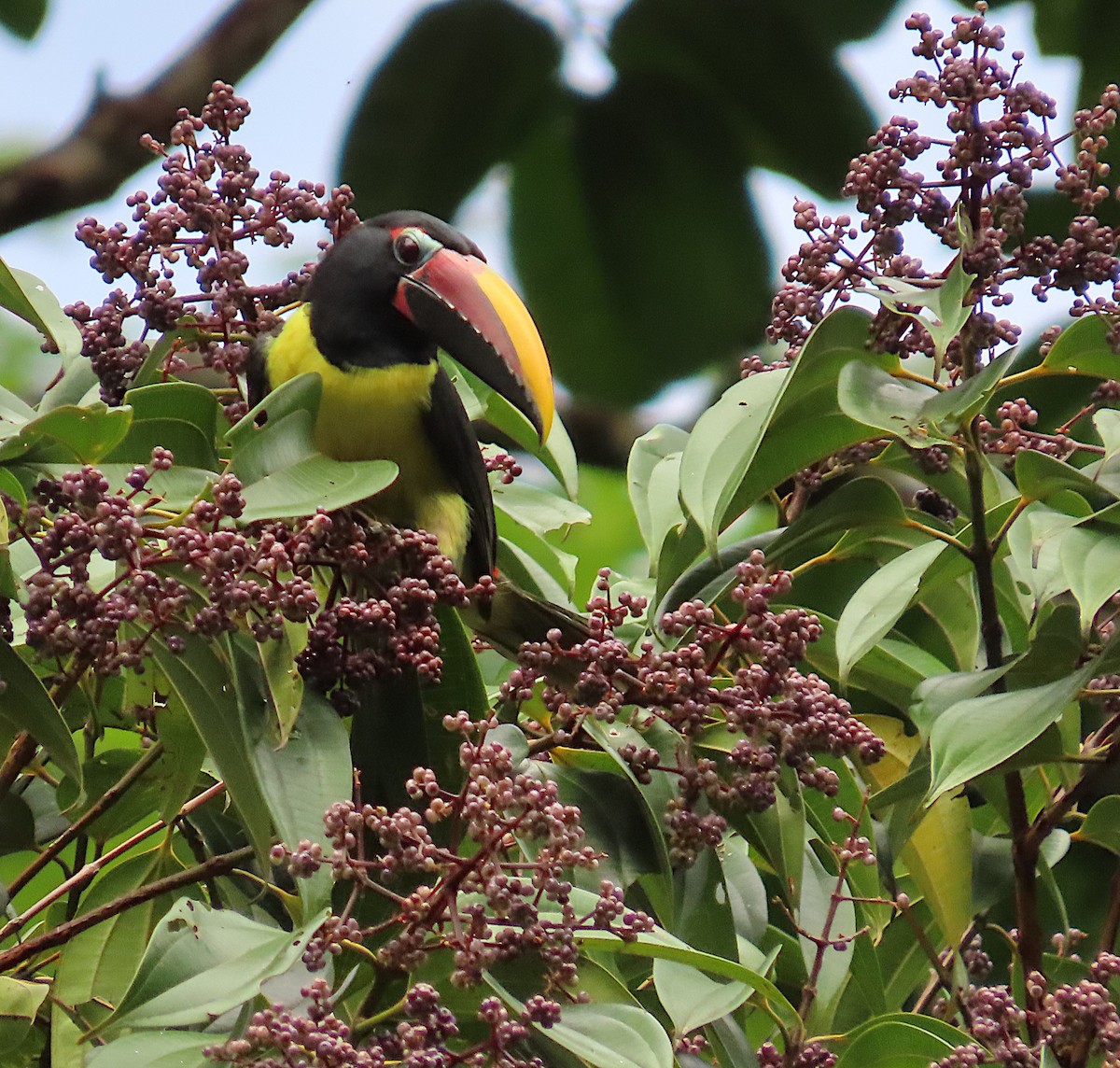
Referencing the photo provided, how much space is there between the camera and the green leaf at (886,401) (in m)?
1.04

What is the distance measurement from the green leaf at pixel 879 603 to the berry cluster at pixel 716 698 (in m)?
0.06

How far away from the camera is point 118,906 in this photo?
101 cm

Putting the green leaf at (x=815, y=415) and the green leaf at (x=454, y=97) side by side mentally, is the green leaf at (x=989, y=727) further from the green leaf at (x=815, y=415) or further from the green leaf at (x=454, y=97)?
the green leaf at (x=454, y=97)

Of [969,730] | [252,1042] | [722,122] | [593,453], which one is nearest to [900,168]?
[969,730]

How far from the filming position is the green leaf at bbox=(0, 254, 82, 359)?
114 centimetres

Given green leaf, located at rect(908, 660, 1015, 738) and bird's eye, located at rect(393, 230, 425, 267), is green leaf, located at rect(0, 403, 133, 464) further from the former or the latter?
bird's eye, located at rect(393, 230, 425, 267)

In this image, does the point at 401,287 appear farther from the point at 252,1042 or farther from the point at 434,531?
the point at 252,1042

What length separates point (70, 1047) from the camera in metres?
1.02

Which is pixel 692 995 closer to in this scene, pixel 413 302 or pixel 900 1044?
pixel 900 1044

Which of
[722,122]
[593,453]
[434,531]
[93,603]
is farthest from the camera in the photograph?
[593,453]

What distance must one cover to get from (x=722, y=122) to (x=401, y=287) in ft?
1.98

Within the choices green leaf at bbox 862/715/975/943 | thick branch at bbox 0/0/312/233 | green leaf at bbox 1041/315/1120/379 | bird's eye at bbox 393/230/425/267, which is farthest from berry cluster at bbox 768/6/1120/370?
thick branch at bbox 0/0/312/233

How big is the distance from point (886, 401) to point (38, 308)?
68 centimetres

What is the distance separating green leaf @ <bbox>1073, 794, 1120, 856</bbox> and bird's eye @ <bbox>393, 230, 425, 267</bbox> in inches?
38.5
